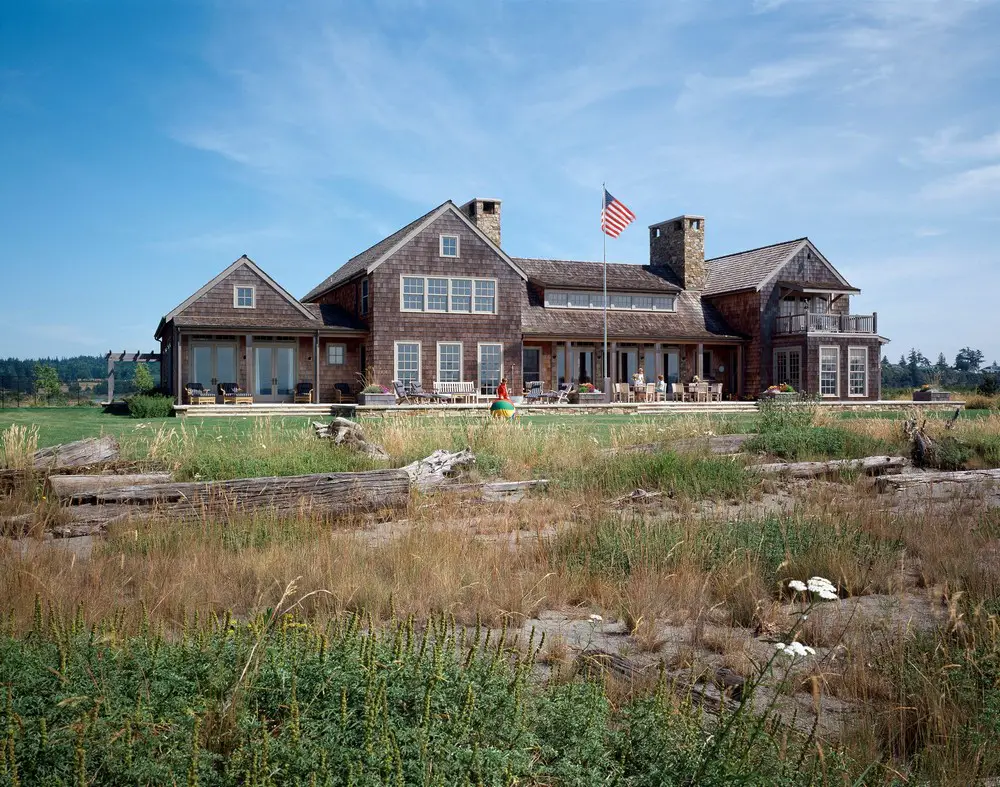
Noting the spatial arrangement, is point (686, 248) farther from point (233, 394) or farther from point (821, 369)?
point (233, 394)

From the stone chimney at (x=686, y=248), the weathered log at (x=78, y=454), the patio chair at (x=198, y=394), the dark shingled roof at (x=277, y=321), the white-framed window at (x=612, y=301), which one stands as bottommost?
the weathered log at (x=78, y=454)

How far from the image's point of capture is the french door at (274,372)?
32.1 m

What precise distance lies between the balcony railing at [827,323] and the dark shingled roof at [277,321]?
19800 mm

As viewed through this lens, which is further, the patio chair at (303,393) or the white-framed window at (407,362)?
the patio chair at (303,393)

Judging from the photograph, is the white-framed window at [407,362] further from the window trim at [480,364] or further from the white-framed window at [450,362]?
the window trim at [480,364]

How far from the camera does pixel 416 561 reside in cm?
540

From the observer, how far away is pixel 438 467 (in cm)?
959

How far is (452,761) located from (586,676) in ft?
3.59

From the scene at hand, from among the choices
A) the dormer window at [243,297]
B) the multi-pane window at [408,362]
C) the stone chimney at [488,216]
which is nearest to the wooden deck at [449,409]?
the multi-pane window at [408,362]

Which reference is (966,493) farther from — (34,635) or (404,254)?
(404,254)

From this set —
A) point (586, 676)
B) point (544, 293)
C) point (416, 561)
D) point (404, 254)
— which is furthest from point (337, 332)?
point (586, 676)

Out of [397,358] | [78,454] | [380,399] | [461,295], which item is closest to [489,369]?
[461,295]

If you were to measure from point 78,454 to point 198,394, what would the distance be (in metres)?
20.8

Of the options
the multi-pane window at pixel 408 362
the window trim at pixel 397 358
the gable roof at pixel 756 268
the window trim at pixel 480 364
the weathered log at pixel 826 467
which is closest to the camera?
the weathered log at pixel 826 467
